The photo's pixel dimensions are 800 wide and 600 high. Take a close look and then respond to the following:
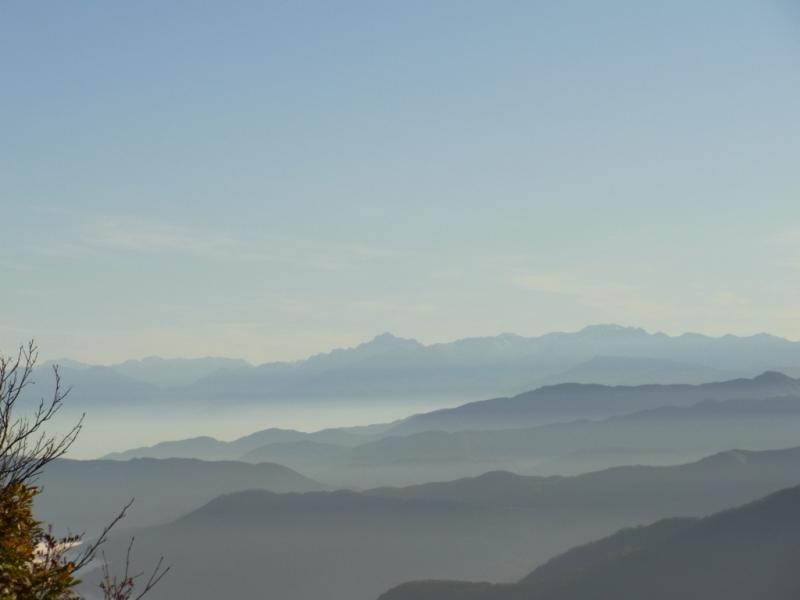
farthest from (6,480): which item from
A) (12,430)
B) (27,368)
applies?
(27,368)

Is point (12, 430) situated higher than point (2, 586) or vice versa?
point (12, 430)

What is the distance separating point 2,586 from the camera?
17.0 m

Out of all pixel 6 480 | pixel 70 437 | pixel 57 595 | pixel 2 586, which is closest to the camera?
pixel 2 586

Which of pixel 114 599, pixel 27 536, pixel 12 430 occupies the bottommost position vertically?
pixel 114 599

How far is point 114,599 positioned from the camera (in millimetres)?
20094

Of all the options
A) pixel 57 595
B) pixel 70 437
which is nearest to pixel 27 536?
pixel 57 595

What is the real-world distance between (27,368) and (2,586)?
4.18 m

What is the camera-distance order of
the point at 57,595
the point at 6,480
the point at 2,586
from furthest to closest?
the point at 6,480
the point at 57,595
the point at 2,586

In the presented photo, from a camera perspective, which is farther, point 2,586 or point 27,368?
point 27,368

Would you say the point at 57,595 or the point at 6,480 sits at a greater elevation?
the point at 6,480

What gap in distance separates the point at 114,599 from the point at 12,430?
419 cm

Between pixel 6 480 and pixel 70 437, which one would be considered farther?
pixel 70 437

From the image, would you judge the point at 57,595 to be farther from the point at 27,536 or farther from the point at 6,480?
the point at 6,480

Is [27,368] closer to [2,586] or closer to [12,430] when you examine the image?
[12,430]
